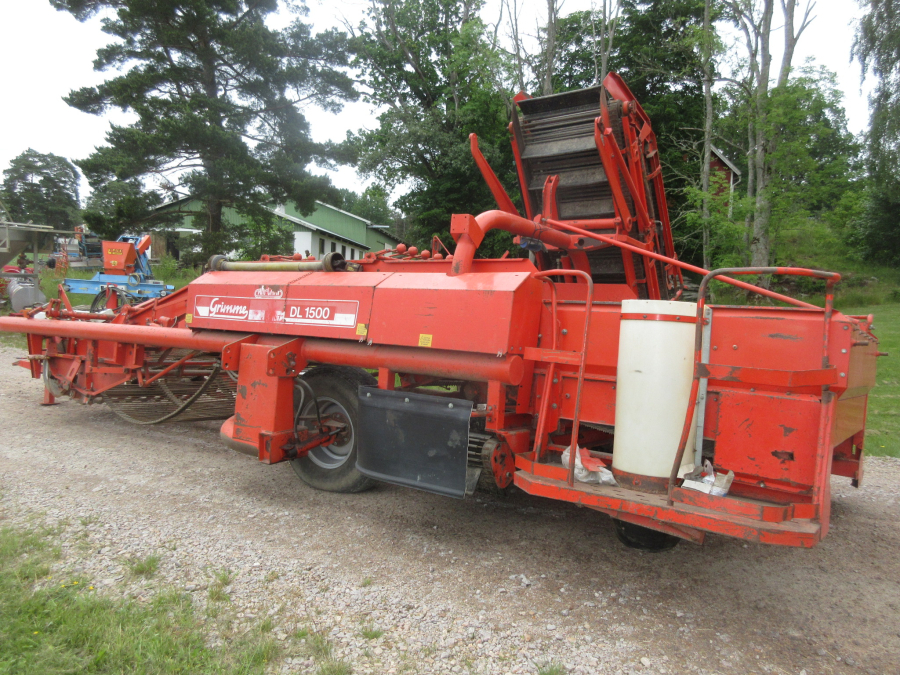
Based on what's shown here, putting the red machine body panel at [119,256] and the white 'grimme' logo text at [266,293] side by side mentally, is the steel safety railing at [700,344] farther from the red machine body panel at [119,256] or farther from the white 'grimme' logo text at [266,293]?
the red machine body panel at [119,256]

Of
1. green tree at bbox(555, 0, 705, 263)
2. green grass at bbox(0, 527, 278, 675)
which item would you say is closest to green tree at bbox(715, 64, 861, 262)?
green tree at bbox(555, 0, 705, 263)

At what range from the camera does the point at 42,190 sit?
62312 millimetres

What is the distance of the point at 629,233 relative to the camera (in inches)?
201

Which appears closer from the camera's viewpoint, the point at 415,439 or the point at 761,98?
the point at 415,439

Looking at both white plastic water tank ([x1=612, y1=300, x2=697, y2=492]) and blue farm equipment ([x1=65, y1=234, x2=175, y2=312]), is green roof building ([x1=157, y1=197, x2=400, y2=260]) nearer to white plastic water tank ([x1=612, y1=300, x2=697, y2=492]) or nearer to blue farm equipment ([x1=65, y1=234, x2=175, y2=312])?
blue farm equipment ([x1=65, y1=234, x2=175, y2=312])

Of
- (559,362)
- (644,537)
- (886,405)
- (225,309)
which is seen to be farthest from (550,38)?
(644,537)

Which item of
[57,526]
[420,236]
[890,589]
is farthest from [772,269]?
[420,236]

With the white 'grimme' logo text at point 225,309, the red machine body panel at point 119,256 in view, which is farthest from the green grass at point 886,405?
the red machine body panel at point 119,256

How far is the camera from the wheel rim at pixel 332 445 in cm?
459

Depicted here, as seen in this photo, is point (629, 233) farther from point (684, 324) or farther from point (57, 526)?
point (57, 526)

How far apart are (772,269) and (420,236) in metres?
19.7

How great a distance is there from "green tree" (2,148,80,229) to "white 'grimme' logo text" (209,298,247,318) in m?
62.4

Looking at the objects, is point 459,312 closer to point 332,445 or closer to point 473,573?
point 473,573

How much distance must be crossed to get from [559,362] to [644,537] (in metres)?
1.04
